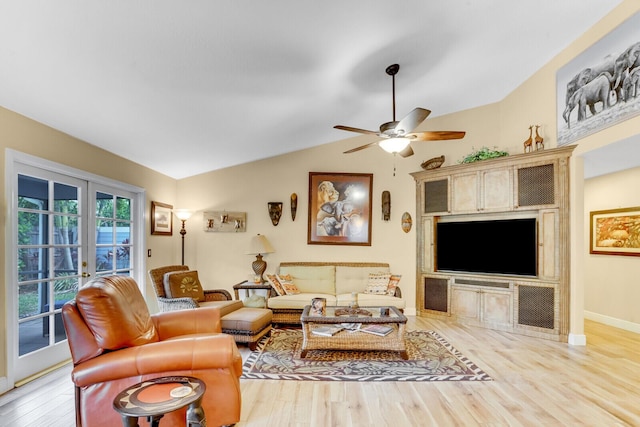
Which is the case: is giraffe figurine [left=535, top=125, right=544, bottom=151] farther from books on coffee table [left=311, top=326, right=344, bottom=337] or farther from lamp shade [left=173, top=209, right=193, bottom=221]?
lamp shade [left=173, top=209, right=193, bottom=221]

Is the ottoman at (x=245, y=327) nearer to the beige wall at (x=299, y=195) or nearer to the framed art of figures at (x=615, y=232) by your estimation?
the beige wall at (x=299, y=195)

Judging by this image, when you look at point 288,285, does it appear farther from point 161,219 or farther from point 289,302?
point 161,219

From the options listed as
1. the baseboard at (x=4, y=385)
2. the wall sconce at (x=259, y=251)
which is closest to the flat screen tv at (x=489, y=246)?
the wall sconce at (x=259, y=251)

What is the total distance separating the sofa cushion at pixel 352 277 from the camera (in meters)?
5.36

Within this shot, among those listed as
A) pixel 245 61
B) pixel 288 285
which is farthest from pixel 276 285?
Answer: pixel 245 61

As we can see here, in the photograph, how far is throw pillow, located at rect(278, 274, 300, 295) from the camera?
500cm

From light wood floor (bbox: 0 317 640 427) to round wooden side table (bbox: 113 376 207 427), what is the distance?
2.61ft

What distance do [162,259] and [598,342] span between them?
20.2ft

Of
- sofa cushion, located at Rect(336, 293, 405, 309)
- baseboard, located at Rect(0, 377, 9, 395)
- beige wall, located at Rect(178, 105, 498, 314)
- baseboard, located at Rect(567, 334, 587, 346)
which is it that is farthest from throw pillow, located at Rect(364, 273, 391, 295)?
baseboard, located at Rect(0, 377, 9, 395)

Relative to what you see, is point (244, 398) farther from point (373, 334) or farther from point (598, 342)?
point (598, 342)

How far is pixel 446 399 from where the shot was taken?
265 cm

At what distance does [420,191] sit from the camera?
18.2ft

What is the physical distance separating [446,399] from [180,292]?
313 cm

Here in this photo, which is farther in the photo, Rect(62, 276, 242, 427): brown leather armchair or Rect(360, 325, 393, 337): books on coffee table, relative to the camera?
Rect(360, 325, 393, 337): books on coffee table
